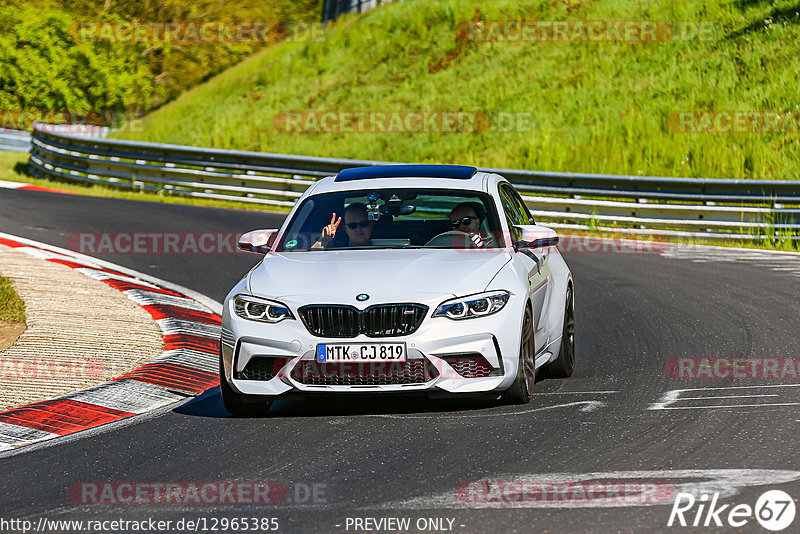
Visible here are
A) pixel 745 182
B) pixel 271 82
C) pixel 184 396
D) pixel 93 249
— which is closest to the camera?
pixel 184 396

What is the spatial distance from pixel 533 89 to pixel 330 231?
2632 cm

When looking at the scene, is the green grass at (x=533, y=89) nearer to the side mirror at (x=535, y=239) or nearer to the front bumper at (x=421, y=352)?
the side mirror at (x=535, y=239)

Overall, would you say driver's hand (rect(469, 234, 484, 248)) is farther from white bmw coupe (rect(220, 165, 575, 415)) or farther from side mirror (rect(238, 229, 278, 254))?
side mirror (rect(238, 229, 278, 254))

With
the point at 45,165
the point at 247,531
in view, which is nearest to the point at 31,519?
the point at 247,531

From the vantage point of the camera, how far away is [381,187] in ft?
29.2

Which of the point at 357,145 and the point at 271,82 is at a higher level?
the point at 271,82

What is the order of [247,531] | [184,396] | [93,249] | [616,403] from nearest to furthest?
[247,531] → [616,403] → [184,396] → [93,249]

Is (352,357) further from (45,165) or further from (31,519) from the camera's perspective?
(45,165)

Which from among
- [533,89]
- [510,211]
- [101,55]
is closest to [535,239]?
[510,211]

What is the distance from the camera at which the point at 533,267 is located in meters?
8.41

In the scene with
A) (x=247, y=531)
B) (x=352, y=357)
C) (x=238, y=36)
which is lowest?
(x=247, y=531)

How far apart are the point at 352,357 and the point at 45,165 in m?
23.6

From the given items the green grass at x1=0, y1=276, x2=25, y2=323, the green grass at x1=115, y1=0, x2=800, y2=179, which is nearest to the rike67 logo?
the green grass at x1=0, y1=276, x2=25, y2=323

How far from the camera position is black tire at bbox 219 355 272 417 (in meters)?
7.68
